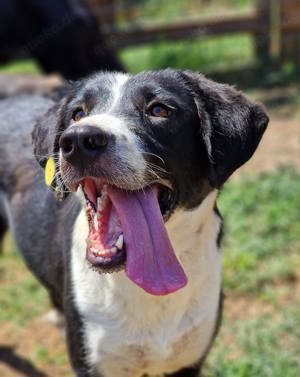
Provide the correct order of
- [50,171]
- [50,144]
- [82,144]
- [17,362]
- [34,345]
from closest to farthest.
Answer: [82,144]
[50,171]
[50,144]
[17,362]
[34,345]

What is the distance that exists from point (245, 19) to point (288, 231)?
5.79m

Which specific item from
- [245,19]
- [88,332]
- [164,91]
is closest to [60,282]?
[88,332]

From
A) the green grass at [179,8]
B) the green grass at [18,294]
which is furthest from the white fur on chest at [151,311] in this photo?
the green grass at [179,8]

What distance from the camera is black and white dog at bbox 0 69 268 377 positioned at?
8.79 ft

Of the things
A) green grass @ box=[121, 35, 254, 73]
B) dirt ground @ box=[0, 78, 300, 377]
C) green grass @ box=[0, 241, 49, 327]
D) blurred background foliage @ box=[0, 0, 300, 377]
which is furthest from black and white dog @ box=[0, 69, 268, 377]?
green grass @ box=[121, 35, 254, 73]

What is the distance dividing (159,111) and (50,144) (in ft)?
1.89

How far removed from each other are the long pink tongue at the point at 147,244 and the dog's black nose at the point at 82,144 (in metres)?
0.27

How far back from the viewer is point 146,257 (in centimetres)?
273

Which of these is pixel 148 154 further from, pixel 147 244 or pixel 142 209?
pixel 147 244

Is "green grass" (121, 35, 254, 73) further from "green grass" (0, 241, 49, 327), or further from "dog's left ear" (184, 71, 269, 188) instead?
"dog's left ear" (184, 71, 269, 188)

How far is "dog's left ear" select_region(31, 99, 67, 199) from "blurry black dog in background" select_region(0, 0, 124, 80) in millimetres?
4410

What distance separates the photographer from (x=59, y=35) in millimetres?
7844

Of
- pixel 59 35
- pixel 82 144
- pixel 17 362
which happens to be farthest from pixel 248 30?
pixel 82 144

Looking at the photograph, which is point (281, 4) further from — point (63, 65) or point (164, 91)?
point (164, 91)
